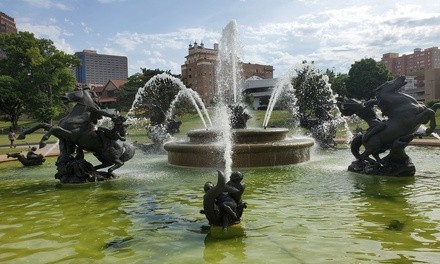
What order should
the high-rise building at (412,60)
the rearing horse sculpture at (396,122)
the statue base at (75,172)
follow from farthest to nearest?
the high-rise building at (412,60) → the statue base at (75,172) → the rearing horse sculpture at (396,122)

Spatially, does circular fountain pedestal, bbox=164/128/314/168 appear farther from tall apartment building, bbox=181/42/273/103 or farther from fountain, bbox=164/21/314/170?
tall apartment building, bbox=181/42/273/103

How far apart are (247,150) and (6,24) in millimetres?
147357

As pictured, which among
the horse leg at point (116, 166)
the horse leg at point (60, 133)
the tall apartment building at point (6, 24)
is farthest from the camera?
the tall apartment building at point (6, 24)

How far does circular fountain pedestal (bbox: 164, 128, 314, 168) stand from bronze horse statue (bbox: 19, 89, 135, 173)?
2.71m

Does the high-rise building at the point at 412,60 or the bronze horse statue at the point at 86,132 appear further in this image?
the high-rise building at the point at 412,60

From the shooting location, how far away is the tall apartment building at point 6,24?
132 metres

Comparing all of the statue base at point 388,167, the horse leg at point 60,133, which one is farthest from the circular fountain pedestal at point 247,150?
the horse leg at point 60,133

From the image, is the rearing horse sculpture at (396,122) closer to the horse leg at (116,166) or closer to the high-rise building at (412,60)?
the horse leg at (116,166)

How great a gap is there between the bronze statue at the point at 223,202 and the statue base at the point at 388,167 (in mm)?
6370

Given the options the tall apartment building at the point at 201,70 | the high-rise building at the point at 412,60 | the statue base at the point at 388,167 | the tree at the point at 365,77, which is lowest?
the statue base at the point at 388,167

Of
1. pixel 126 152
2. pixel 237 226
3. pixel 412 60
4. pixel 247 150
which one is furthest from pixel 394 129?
pixel 412 60

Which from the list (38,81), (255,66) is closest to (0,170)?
(38,81)

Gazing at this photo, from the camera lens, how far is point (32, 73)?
2062 inches

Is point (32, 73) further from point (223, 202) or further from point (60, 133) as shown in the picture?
point (223, 202)
